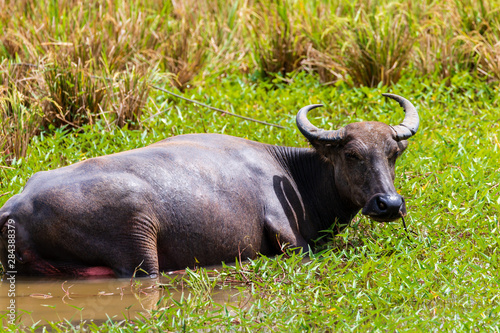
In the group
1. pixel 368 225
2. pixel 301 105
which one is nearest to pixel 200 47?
pixel 301 105

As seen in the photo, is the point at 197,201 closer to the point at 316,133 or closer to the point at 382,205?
the point at 316,133

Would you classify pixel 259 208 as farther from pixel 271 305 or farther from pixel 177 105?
pixel 177 105

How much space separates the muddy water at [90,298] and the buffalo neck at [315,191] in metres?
1.32

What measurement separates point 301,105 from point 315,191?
241 cm

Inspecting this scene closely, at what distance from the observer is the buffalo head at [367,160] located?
4734mm

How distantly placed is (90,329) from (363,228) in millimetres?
2475

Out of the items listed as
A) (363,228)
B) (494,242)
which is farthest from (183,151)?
(494,242)

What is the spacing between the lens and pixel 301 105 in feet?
25.3

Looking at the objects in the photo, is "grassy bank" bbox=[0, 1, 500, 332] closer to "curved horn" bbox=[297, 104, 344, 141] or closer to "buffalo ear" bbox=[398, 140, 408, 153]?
"buffalo ear" bbox=[398, 140, 408, 153]

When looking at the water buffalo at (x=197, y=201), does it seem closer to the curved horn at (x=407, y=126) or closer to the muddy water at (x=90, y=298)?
the curved horn at (x=407, y=126)

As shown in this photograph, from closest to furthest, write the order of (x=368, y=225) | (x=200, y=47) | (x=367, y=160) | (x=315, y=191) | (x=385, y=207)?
1. (x=385, y=207)
2. (x=367, y=160)
3. (x=368, y=225)
4. (x=315, y=191)
5. (x=200, y=47)

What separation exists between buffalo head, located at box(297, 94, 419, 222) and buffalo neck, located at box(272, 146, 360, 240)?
0.33 ft

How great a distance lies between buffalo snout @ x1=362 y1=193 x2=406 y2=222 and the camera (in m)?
4.66

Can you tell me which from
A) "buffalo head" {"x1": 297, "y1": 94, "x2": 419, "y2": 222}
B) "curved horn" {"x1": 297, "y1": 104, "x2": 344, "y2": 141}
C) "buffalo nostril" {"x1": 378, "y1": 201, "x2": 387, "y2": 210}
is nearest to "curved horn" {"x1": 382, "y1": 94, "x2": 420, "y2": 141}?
"buffalo head" {"x1": 297, "y1": 94, "x2": 419, "y2": 222}
